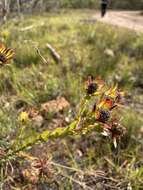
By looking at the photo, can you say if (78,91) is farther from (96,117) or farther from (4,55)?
(96,117)

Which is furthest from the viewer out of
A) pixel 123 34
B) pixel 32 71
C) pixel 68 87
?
pixel 123 34

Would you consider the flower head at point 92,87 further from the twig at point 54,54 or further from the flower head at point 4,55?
the twig at point 54,54

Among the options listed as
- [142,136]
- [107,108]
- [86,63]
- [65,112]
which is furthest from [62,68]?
[107,108]

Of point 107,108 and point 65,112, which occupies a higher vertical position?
point 107,108

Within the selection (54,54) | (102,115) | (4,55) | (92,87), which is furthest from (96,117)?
(54,54)

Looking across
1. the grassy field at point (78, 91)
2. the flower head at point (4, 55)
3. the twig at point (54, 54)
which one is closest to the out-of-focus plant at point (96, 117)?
the flower head at point (4, 55)

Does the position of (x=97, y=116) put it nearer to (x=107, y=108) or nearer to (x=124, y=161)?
(x=107, y=108)

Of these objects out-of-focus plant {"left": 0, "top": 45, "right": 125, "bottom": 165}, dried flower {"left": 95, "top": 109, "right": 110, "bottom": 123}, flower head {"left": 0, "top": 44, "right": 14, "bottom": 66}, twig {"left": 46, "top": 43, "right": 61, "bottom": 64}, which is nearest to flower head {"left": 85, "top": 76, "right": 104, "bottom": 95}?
out-of-focus plant {"left": 0, "top": 45, "right": 125, "bottom": 165}

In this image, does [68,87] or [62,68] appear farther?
[62,68]
